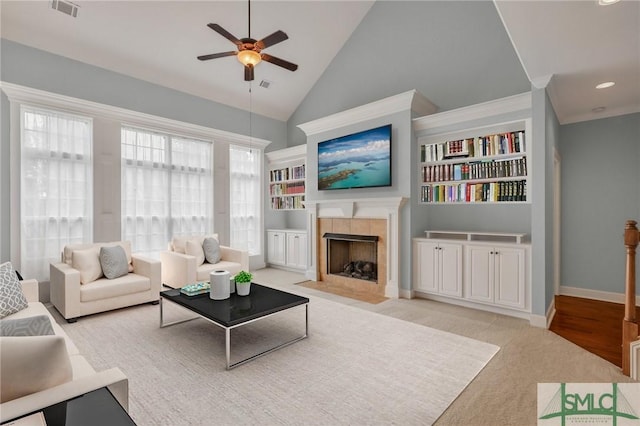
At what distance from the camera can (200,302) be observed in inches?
119

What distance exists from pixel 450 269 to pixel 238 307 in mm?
2793

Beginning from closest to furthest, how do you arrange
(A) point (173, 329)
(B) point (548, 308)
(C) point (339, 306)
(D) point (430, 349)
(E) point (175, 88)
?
1. (D) point (430, 349)
2. (A) point (173, 329)
3. (B) point (548, 308)
4. (C) point (339, 306)
5. (E) point (175, 88)

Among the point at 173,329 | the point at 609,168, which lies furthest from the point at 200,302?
the point at 609,168

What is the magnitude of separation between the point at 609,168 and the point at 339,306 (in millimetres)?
4115

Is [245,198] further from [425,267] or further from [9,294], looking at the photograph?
[9,294]

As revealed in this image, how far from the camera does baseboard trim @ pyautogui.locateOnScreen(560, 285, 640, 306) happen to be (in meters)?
4.30

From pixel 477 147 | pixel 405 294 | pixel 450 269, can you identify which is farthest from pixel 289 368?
pixel 477 147

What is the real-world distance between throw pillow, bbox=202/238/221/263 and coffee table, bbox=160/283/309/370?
1700mm

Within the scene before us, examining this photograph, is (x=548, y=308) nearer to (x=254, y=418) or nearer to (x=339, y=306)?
(x=339, y=306)

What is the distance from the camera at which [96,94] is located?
4738 mm

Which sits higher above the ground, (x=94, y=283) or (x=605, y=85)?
(x=605, y=85)

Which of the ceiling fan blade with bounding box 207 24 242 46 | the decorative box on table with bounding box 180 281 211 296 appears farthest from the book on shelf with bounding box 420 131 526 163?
the decorative box on table with bounding box 180 281 211 296

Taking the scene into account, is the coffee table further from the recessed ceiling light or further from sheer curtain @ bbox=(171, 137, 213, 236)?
the recessed ceiling light

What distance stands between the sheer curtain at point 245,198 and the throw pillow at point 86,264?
2.64m
